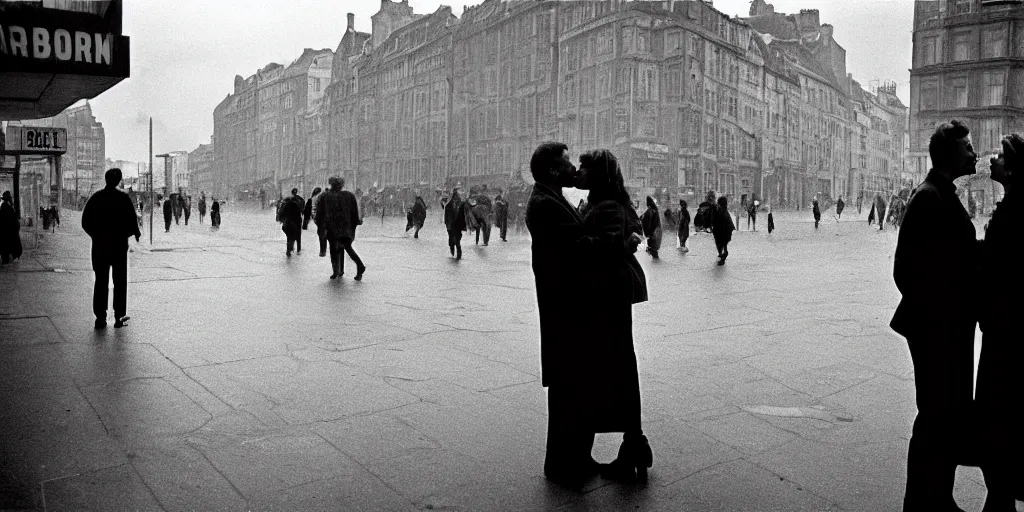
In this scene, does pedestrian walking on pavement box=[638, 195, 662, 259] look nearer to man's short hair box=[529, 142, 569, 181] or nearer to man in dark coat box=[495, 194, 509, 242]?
man in dark coat box=[495, 194, 509, 242]

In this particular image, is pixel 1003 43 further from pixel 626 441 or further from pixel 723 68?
pixel 626 441

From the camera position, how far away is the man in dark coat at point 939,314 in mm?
3086

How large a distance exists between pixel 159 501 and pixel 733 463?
2517 millimetres

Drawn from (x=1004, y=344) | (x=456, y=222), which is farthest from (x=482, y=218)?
(x=1004, y=344)

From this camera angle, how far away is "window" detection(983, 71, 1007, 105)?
23.5 m

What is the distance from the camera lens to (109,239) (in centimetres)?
790

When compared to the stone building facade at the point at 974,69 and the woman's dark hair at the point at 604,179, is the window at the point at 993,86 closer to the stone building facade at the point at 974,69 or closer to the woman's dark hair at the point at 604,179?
the stone building facade at the point at 974,69

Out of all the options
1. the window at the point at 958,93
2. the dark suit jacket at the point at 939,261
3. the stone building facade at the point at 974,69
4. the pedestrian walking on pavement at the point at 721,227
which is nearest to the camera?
the dark suit jacket at the point at 939,261

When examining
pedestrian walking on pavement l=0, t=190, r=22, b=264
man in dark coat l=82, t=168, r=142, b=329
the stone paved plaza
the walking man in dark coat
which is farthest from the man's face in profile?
pedestrian walking on pavement l=0, t=190, r=22, b=264

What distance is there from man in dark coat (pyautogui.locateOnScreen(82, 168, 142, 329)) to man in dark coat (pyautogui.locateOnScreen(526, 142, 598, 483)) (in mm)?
5583

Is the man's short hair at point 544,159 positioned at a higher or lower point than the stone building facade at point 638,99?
lower

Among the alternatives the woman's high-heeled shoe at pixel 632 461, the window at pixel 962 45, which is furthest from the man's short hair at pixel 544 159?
the window at pixel 962 45

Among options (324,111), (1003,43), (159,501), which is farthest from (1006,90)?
(324,111)

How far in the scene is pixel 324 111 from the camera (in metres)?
64.1
